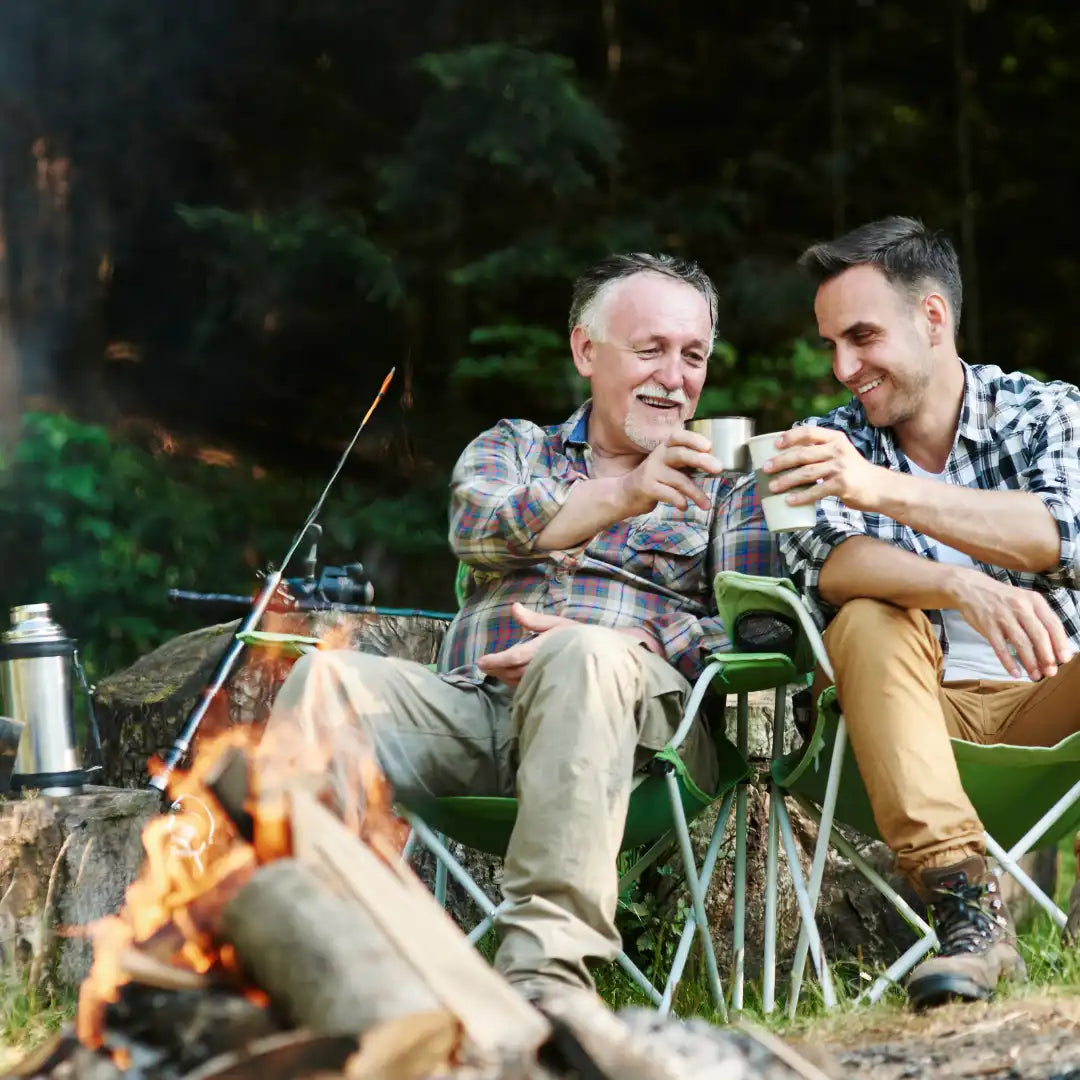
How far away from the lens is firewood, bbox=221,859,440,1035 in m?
1.38

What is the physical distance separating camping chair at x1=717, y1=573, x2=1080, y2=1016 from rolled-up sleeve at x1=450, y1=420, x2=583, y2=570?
35 cm

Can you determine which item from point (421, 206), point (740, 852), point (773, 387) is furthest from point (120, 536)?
point (740, 852)

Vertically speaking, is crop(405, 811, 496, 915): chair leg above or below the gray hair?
below

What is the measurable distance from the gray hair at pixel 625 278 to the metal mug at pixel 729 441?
595 millimetres

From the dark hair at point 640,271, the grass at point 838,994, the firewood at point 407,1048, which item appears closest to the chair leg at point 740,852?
the grass at point 838,994

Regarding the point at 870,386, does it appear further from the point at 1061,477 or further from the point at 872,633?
the point at 872,633

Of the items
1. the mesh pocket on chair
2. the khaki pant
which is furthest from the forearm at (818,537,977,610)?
the khaki pant

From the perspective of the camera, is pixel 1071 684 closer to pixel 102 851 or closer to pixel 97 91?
pixel 102 851

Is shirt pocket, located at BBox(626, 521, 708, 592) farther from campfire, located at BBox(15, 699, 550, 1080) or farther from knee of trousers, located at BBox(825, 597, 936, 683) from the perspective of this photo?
campfire, located at BBox(15, 699, 550, 1080)

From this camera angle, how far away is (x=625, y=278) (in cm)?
289

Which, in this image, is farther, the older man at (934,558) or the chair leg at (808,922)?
the chair leg at (808,922)

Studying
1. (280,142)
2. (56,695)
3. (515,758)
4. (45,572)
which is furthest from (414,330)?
(515,758)

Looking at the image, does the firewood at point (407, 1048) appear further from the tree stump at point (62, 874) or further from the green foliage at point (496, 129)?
the green foliage at point (496, 129)

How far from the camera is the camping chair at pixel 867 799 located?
2.23 m
